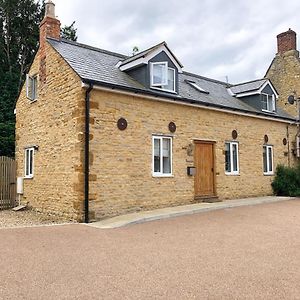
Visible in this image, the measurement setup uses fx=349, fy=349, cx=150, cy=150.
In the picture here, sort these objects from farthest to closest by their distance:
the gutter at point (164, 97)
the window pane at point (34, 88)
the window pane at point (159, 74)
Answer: the window pane at point (34, 88), the window pane at point (159, 74), the gutter at point (164, 97)

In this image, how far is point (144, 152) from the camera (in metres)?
12.2

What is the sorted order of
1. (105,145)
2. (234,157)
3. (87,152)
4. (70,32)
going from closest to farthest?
1. (87,152)
2. (105,145)
3. (234,157)
4. (70,32)

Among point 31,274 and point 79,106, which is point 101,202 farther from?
point 31,274

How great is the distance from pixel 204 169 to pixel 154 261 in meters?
8.54

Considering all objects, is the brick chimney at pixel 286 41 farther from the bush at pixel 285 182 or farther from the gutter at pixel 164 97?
the bush at pixel 285 182

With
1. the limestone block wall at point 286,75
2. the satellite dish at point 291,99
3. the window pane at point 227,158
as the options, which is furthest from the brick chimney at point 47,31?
the limestone block wall at point 286,75

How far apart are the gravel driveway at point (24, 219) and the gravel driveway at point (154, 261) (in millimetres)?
1728

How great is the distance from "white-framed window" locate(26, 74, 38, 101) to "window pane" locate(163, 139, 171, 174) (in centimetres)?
588

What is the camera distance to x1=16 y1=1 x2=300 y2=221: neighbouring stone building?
10961 millimetres

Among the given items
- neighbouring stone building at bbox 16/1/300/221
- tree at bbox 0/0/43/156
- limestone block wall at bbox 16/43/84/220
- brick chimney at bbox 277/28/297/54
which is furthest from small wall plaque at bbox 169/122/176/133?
tree at bbox 0/0/43/156

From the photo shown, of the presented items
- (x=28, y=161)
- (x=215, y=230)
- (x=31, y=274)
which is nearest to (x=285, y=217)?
(x=215, y=230)

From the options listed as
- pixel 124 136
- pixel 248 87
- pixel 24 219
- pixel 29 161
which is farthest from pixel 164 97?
pixel 248 87

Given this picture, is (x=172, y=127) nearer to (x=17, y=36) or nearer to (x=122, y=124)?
(x=122, y=124)

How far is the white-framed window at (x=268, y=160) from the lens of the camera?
17.5 metres
